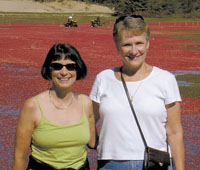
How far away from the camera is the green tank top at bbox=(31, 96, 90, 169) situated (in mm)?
3369

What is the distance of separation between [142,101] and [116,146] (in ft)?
1.24

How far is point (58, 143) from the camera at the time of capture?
338 centimetres

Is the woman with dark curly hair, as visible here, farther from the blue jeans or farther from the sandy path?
the sandy path

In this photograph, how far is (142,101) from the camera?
11.2 ft

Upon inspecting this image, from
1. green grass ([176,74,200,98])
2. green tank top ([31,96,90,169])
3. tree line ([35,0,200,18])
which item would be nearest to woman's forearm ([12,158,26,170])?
green tank top ([31,96,90,169])

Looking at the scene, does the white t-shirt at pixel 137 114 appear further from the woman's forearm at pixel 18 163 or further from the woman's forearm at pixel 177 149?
the woman's forearm at pixel 18 163

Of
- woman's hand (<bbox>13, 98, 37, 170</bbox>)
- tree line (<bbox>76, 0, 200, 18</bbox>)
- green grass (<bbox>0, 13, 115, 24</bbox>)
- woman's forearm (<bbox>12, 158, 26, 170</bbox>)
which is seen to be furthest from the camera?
tree line (<bbox>76, 0, 200, 18</bbox>)

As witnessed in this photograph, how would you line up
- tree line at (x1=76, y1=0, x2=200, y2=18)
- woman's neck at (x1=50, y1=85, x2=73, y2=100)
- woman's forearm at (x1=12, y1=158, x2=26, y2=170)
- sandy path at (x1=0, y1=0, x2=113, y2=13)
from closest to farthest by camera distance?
woman's forearm at (x1=12, y1=158, x2=26, y2=170), woman's neck at (x1=50, y1=85, x2=73, y2=100), tree line at (x1=76, y1=0, x2=200, y2=18), sandy path at (x1=0, y1=0, x2=113, y2=13)

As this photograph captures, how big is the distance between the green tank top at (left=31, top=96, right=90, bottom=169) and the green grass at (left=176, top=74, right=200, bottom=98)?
874cm

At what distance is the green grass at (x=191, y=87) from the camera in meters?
12.1

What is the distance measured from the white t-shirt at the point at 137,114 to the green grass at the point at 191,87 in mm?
8579

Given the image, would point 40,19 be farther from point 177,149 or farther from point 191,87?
point 177,149

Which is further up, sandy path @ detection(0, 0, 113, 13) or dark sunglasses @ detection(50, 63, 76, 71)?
sandy path @ detection(0, 0, 113, 13)

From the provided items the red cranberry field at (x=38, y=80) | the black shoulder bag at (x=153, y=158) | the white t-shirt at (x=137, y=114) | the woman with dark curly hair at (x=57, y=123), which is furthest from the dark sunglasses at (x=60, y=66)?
the red cranberry field at (x=38, y=80)
